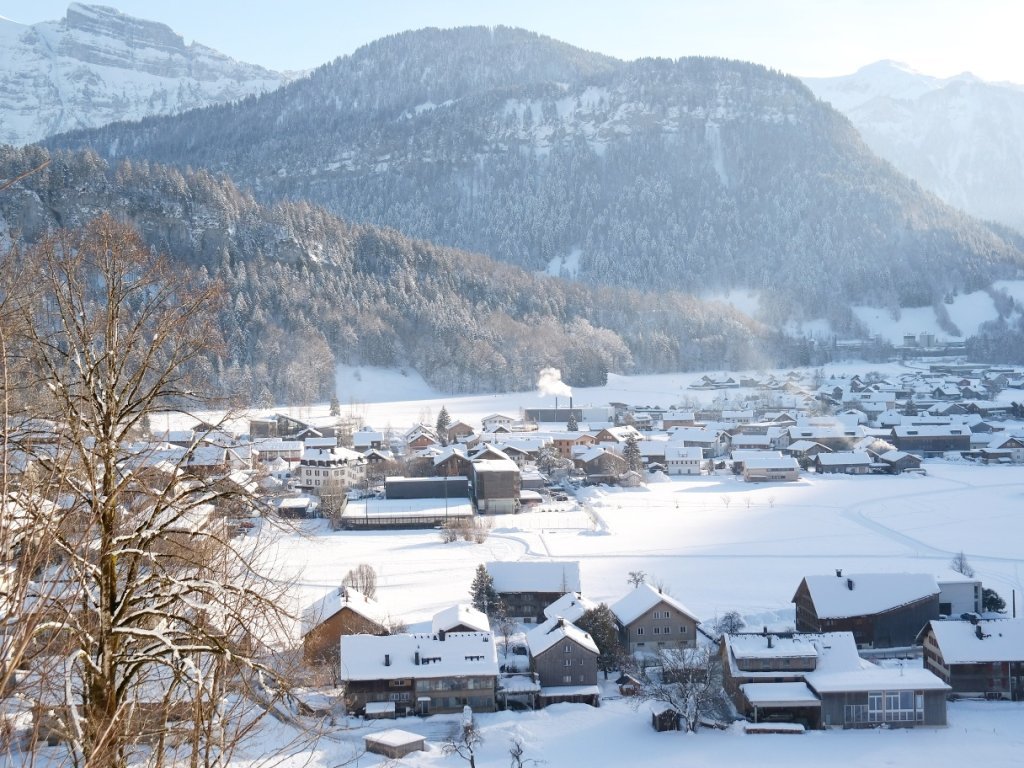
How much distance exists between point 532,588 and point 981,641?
7257mm

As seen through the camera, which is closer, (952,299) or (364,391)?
(364,391)

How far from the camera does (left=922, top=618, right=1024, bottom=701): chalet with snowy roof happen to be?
1228cm

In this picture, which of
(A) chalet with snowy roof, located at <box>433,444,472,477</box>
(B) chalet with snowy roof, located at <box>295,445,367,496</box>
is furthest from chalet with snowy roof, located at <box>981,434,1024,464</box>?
(B) chalet with snowy roof, located at <box>295,445,367,496</box>

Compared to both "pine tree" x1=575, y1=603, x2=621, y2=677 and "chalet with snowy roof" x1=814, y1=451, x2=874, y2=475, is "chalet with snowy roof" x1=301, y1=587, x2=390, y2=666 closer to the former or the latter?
"pine tree" x1=575, y1=603, x2=621, y2=677

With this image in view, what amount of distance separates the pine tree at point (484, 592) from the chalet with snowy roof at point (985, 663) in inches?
283

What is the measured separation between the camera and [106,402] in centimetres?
256

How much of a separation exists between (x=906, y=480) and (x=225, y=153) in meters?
128

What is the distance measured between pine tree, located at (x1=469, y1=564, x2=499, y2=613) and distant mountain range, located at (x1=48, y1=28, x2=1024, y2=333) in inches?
3246

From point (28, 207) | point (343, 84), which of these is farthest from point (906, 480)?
point (343, 84)

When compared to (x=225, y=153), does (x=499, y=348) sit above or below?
below

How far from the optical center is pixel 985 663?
1233 centimetres

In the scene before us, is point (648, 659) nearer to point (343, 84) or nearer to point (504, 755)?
point (504, 755)

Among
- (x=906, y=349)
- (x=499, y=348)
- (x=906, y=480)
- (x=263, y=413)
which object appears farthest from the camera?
(x=906, y=349)

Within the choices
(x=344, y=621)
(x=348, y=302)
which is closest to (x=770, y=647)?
(x=344, y=621)
